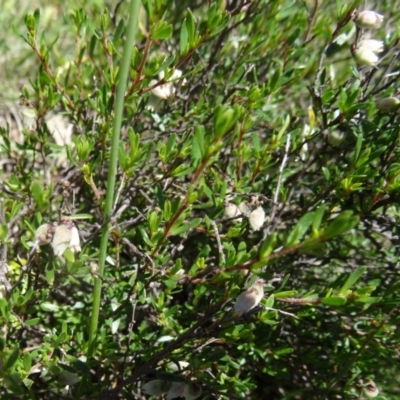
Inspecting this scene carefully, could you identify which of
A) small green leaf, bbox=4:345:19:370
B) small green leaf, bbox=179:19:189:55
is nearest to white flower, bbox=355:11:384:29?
small green leaf, bbox=179:19:189:55

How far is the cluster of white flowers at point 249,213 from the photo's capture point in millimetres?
833

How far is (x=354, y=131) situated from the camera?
3.18 ft

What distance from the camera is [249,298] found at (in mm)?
717

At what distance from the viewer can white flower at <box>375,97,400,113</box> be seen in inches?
38.1

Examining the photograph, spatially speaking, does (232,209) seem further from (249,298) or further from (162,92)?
(162,92)

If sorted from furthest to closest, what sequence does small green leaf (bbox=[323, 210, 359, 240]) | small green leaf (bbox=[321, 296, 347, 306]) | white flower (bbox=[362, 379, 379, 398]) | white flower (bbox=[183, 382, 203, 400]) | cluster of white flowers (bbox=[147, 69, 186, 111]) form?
cluster of white flowers (bbox=[147, 69, 186, 111]), white flower (bbox=[362, 379, 379, 398]), white flower (bbox=[183, 382, 203, 400]), small green leaf (bbox=[321, 296, 347, 306]), small green leaf (bbox=[323, 210, 359, 240])

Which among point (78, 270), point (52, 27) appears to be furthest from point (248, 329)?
point (52, 27)

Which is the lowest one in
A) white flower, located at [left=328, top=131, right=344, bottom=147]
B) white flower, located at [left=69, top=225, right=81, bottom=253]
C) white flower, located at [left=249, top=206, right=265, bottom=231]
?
white flower, located at [left=69, top=225, right=81, bottom=253]

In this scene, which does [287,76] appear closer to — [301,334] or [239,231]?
[239,231]

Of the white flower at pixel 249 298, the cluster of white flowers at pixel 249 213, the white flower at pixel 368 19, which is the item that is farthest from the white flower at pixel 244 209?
the white flower at pixel 368 19

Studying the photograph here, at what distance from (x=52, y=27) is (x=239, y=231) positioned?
2145 mm

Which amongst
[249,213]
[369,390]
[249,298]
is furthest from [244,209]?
[369,390]

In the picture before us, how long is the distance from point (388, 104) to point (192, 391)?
0.61 metres

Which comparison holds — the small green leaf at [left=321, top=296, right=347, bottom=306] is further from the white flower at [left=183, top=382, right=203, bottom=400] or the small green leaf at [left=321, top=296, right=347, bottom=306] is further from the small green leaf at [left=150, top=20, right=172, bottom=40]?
the small green leaf at [left=150, top=20, right=172, bottom=40]
